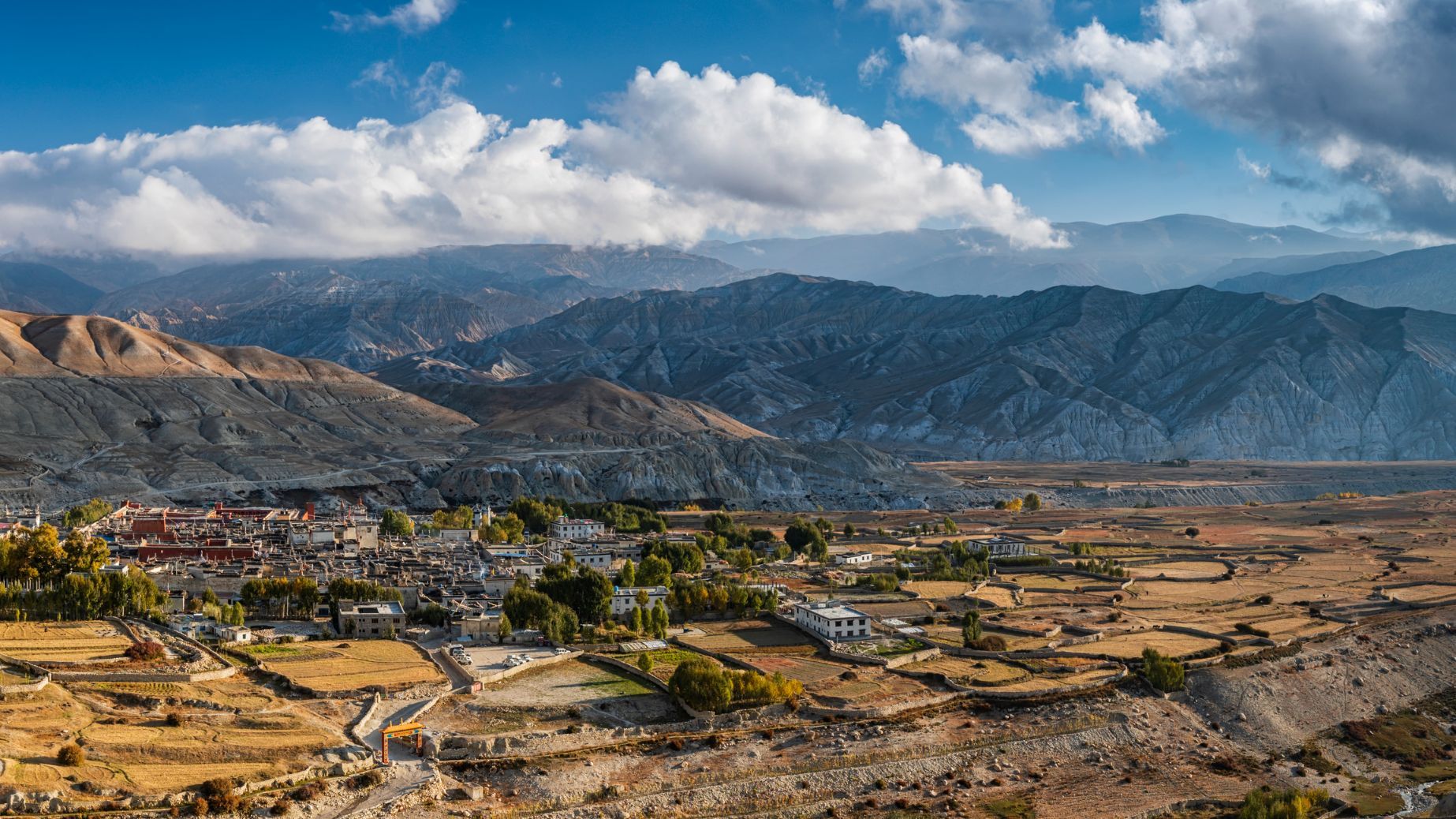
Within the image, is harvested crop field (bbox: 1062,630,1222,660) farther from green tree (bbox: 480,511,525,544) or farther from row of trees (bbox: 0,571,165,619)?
green tree (bbox: 480,511,525,544)

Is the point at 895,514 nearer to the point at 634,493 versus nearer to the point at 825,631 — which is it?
the point at 634,493

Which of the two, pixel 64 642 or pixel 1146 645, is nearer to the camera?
pixel 64 642

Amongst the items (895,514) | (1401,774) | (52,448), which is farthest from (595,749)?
(52,448)

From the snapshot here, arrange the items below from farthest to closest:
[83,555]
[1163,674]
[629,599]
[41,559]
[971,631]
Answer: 1. [629,599]
2. [83,555]
3. [971,631]
4. [41,559]
5. [1163,674]

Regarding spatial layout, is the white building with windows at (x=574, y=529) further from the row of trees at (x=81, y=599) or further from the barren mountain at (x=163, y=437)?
the row of trees at (x=81, y=599)

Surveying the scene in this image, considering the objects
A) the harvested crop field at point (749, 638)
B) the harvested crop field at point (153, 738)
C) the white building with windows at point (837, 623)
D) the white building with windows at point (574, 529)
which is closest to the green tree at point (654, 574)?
the harvested crop field at point (749, 638)

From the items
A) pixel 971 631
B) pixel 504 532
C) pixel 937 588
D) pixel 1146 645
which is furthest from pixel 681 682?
pixel 504 532

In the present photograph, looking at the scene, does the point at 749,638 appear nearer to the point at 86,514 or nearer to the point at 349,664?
the point at 349,664
